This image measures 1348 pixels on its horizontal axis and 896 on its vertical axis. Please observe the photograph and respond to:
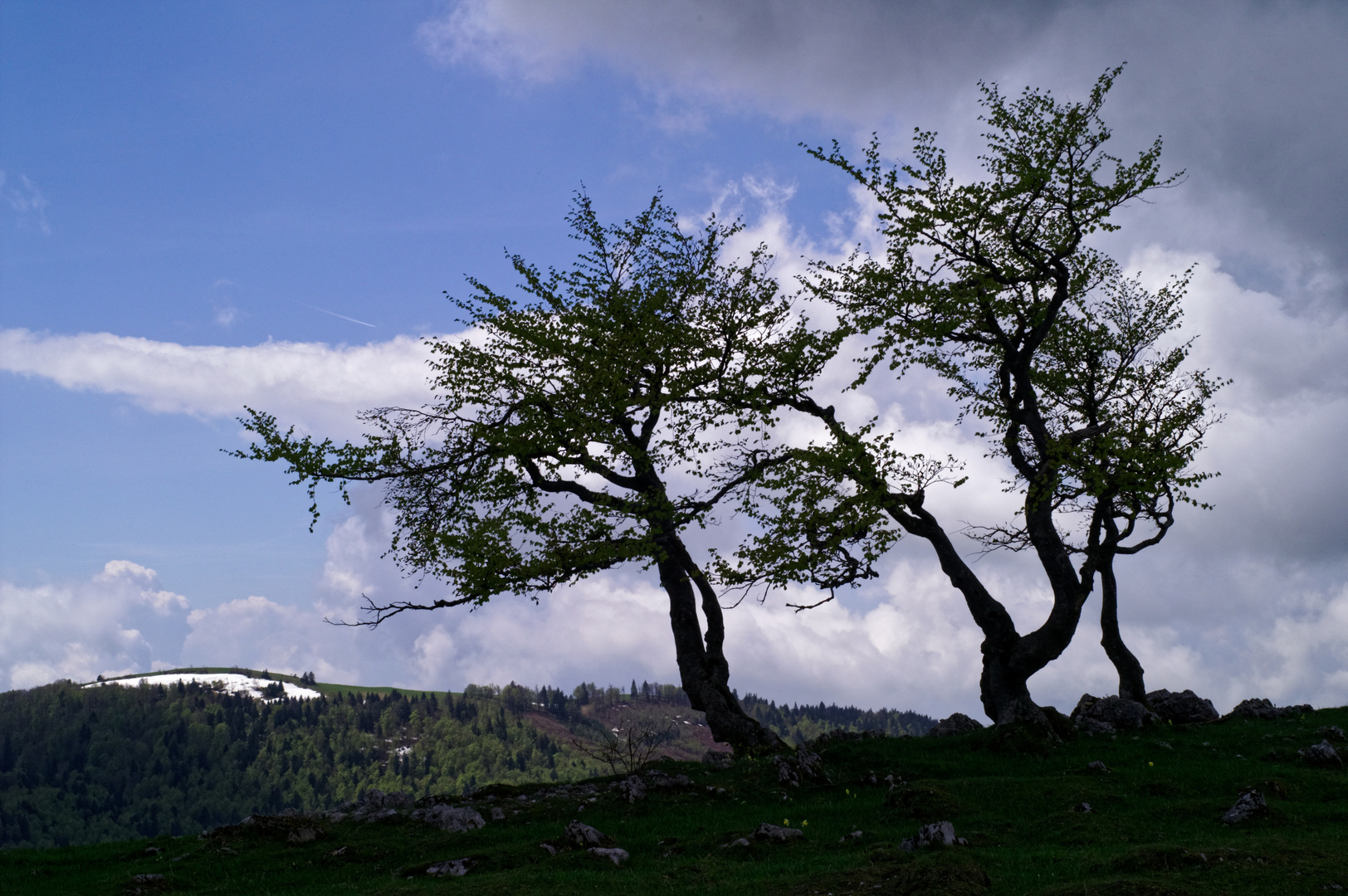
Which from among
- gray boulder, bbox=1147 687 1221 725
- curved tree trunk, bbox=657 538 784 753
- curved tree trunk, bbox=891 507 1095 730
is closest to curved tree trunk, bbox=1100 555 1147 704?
gray boulder, bbox=1147 687 1221 725

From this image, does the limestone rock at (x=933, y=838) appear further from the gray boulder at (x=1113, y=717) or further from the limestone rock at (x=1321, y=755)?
the gray boulder at (x=1113, y=717)

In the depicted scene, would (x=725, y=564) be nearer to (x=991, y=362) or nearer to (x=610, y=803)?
(x=610, y=803)

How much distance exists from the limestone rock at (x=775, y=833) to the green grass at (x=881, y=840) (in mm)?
364

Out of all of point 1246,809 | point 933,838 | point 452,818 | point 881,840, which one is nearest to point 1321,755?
point 1246,809

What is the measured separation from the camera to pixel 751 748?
30.0 m

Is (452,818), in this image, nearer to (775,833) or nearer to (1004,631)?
(775,833)

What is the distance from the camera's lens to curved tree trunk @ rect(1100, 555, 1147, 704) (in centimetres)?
3834

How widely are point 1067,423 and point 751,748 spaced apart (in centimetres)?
2106

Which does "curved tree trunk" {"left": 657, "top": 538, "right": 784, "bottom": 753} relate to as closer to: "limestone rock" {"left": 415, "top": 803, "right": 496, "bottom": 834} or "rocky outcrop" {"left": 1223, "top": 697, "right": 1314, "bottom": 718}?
"limestone rock" {"left": 415, "top": 803, "right": 496, "bottom": 834}

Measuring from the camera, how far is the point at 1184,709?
116 feet

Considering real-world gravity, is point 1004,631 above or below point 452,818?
above

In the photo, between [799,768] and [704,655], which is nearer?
[799,768]

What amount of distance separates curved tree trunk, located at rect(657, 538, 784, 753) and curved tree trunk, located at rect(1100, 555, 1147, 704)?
1741 cm

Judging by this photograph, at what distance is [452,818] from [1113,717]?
77.6ft
